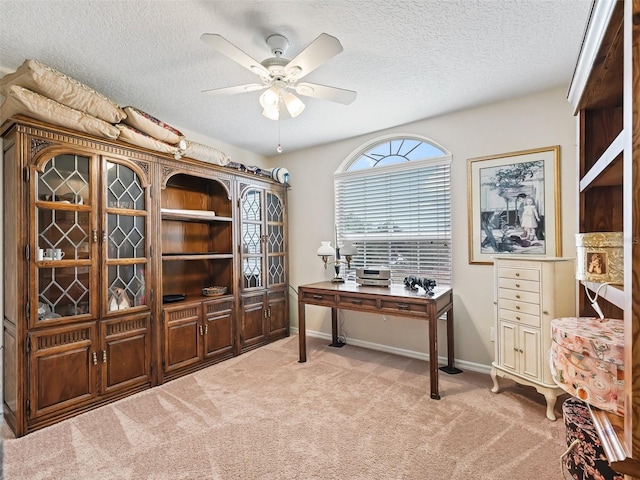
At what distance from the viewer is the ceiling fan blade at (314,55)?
1.62 m

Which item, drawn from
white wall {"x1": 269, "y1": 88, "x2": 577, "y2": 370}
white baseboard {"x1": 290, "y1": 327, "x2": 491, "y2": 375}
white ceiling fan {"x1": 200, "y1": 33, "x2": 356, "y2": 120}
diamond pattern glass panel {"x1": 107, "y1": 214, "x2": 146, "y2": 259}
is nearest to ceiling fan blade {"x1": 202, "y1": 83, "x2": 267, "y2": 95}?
white ceiling fan {"x1": 200, "y1": 33, "x2": 356, "y2": 120}

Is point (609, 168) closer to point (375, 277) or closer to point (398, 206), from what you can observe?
point (375, 277)

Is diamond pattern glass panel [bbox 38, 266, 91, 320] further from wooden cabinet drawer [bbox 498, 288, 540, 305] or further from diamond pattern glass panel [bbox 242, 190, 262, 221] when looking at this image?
wooden cabinet drawer [bbox 498, 288, 540, 305]

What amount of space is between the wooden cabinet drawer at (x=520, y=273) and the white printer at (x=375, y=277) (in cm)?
104

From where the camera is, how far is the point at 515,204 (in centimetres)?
289

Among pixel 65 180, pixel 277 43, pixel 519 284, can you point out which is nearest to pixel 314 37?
pixel 277 43

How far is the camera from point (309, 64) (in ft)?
6.11

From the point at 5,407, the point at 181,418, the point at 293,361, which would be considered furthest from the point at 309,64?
the point at 5,407

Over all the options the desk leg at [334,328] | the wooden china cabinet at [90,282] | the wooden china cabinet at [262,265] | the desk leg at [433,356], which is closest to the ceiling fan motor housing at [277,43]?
the wooden china cabinet at [90,282]

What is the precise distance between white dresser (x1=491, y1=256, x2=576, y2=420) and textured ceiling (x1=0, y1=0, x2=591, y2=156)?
146 cm

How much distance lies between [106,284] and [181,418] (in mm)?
1193

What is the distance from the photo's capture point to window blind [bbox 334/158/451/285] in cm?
336

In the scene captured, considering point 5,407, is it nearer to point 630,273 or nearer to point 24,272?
point 24,272

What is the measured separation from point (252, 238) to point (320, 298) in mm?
1217
